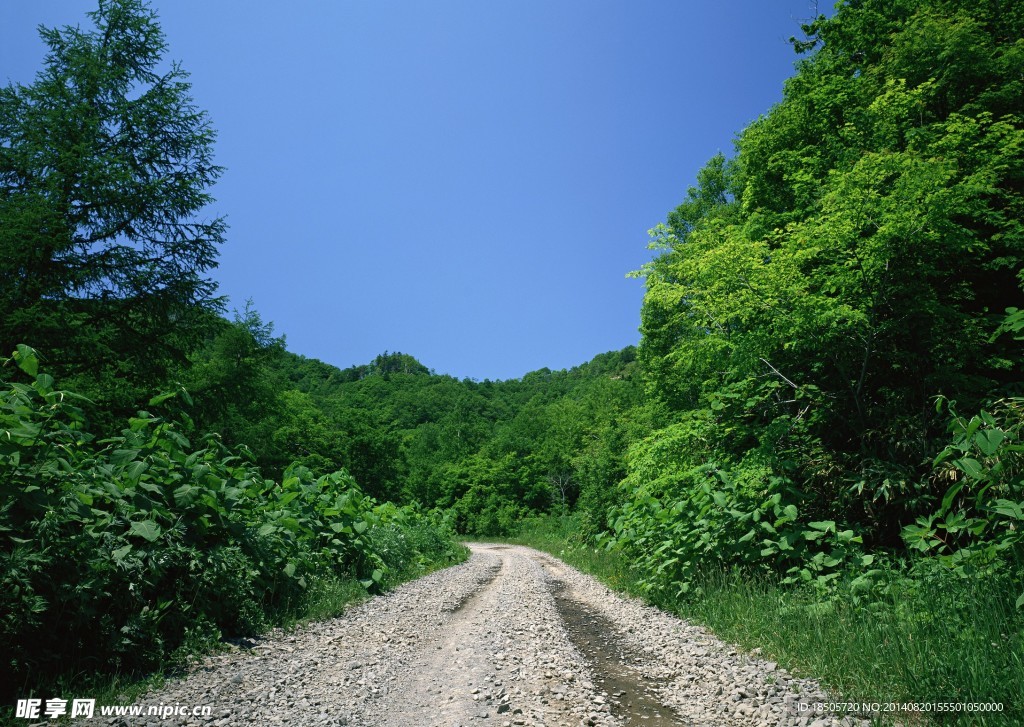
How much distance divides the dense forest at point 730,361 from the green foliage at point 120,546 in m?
0.03

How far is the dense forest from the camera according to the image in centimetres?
464

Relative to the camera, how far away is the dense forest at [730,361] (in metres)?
4.64

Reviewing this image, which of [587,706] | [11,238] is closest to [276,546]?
[587,706]

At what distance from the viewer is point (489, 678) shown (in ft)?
15.9

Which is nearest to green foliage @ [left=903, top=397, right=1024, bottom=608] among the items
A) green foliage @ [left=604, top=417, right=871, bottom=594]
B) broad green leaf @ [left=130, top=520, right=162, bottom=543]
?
green foliage @ [left=604, top=417, right=871, bottom=594]

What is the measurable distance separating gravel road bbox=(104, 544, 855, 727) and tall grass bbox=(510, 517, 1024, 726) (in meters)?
0.32

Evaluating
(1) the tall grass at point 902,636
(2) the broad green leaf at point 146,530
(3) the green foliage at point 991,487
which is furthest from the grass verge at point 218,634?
(3) the green foliage at point 991,487

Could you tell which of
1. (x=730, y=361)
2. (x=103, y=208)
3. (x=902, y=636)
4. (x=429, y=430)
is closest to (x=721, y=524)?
(x=730, y=361)

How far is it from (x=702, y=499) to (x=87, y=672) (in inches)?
343

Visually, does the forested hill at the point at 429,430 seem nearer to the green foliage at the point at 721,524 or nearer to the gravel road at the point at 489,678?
the gravel road at the point at 489,678

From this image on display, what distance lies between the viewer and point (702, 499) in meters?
8.93

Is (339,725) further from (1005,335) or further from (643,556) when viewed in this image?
(1005,335)

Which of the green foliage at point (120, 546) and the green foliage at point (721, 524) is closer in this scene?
the green foliage at point (120, 546)

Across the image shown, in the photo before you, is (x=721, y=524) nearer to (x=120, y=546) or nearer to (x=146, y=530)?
(x=146, y=530)
